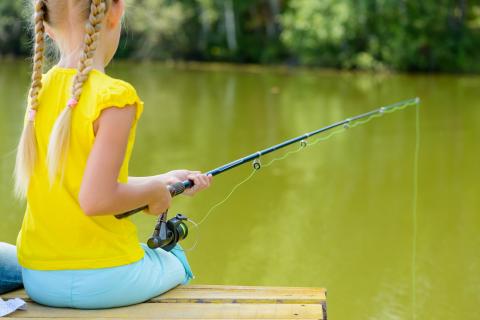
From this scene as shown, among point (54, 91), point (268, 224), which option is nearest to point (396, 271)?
point (268, 224)

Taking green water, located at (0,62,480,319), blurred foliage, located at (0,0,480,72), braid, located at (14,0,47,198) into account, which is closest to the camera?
braid, located at (14,0,47,198)

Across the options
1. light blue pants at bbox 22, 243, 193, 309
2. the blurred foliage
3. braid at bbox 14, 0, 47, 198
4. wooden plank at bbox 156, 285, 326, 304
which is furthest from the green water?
the blurred foliage

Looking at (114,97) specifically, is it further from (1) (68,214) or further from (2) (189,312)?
(2) (189,312)

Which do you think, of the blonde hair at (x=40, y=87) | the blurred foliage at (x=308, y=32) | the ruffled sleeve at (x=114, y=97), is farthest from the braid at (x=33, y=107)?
the blurred foliage at (x=308, y=32)

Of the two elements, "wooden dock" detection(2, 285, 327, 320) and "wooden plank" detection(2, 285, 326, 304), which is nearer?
"wooden dock" detection(2, 285, 327, 320)

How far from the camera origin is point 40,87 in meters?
2.01

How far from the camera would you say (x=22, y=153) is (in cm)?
205

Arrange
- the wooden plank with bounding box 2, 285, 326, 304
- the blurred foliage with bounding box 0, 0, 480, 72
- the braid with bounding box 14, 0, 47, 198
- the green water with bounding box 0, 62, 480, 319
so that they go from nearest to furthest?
1. the braid with bounding box 14, 0, 47, 198
2. the wooden plank with bounding box 2, 285, 326, 304
3. the green water with bounding box 0, 62, 480, 319
4. the blurred foliage with bounding box 0, 0, 480, 72

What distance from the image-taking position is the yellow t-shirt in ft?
6.38

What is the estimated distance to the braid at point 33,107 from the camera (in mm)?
2004

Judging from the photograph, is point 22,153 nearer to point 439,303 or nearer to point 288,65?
point 439,303

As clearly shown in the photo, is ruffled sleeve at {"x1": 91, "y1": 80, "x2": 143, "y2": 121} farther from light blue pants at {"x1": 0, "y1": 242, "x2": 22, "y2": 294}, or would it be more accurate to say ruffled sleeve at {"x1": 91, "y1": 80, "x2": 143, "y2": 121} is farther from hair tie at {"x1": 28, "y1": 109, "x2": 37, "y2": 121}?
light blue pants at {"x1": 0, "y1": 242, "x2": 22, "y2": 294}

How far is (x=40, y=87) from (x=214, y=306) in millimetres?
751

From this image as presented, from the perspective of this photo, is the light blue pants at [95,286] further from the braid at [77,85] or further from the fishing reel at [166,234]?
the braid at [77,85]
